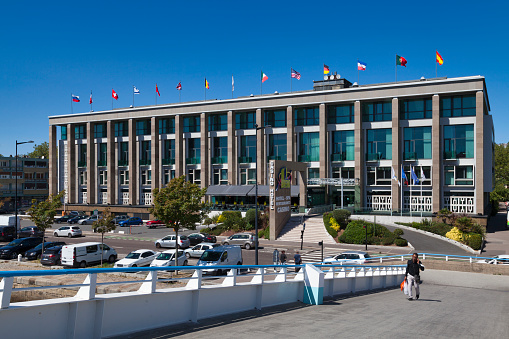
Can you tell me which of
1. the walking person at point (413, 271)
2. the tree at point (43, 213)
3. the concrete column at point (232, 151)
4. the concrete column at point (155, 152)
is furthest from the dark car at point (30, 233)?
the walking person at point (413, 271)

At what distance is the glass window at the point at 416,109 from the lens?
5891 cm

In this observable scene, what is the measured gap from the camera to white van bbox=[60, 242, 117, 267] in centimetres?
3133

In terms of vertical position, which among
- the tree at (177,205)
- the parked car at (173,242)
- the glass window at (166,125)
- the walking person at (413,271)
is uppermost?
the glass window at (166,125)

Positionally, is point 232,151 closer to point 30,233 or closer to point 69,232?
point 69,232

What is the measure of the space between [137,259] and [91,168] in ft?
178

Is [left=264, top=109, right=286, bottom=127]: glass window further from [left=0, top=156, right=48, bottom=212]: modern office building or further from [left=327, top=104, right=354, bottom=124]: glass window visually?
[left=0, top=156, right=48, bottom=212]: modern office building

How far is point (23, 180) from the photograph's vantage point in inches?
3920

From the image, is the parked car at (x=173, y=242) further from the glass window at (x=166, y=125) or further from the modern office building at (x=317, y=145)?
the glass window at (x=166, y=125)

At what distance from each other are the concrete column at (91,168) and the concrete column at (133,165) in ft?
28.0

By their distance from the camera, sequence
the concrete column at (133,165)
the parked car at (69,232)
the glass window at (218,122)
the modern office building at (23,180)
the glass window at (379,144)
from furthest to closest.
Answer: the modern office building at (23,180) < the concrete column at (133,165) < the glass window at (218,122) < the glass window at (379,144) < the parked car at (69,232)

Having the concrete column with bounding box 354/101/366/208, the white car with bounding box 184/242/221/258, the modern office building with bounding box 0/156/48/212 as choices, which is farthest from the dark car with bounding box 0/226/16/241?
the modern office building with bounding box 0/156/48/212

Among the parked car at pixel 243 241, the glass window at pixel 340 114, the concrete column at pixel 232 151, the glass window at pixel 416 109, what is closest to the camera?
the parked car at pixel 243 241

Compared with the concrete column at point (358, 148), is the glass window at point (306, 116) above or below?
above

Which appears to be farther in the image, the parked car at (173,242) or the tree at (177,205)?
the parked car at (173,242)
